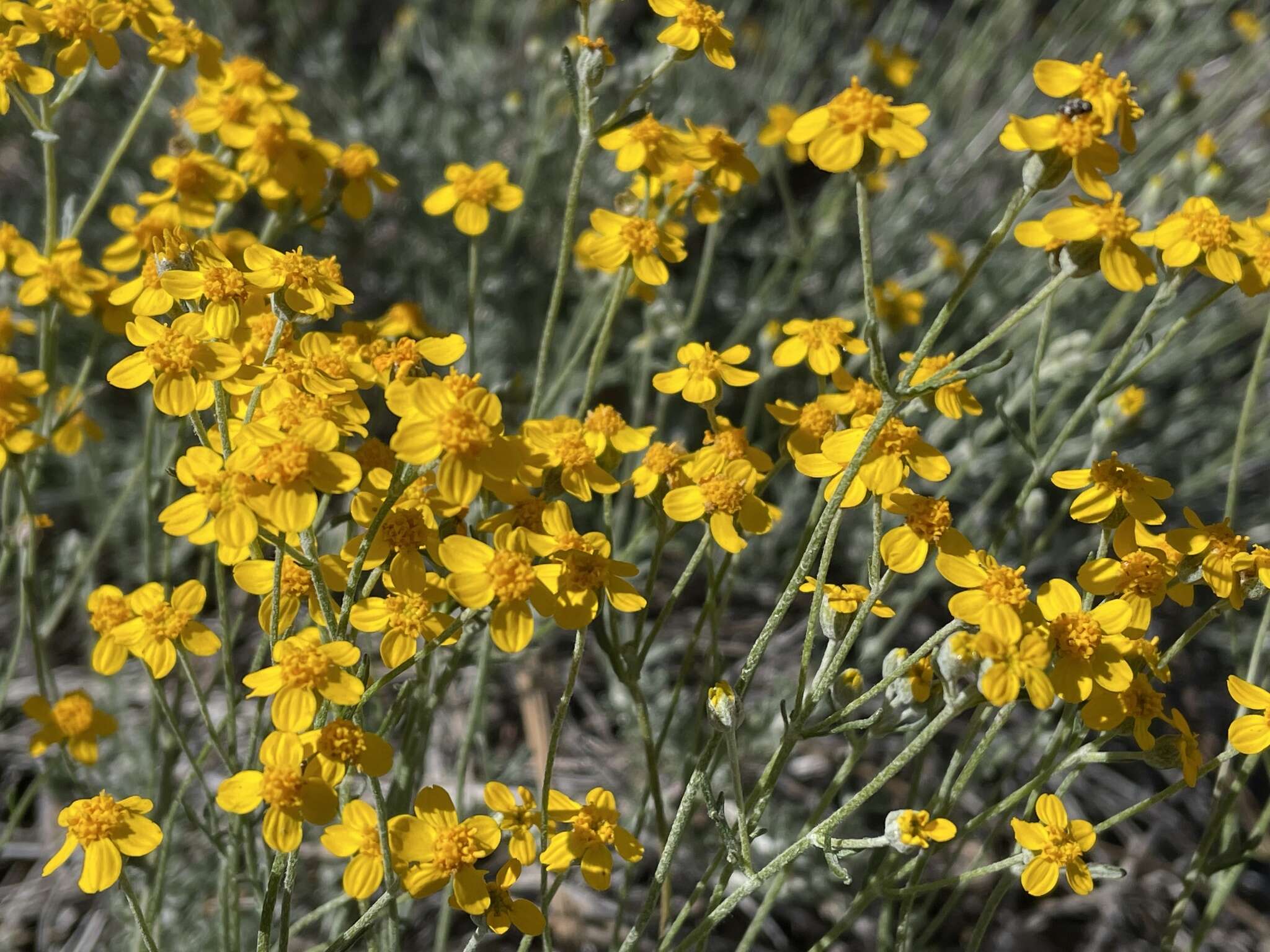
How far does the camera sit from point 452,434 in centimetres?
136

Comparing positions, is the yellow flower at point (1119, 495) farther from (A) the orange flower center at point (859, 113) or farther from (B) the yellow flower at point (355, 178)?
(B) the yellow flower at point (355, 178)

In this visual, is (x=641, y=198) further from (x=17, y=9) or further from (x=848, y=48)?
(x=848, y=48)

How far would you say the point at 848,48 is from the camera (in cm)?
505

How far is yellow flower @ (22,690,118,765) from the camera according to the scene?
202cm

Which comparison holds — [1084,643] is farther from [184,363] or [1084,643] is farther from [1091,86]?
[184,363]

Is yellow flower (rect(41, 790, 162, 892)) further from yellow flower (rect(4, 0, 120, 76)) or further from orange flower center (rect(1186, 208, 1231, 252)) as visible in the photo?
orange flower center (rect(1186, 208, 1231, 252))

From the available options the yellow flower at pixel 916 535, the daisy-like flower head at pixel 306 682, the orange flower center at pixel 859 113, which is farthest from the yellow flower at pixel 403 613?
the orange flower center at pixel 859 113

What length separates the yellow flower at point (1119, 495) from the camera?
1.65 metres

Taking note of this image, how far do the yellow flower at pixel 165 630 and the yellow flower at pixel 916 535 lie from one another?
3.44ft

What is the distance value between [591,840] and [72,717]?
1137mm

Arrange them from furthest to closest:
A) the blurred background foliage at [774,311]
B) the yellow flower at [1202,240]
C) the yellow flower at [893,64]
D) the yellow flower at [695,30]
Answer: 1. the yellow flower at [893,64]
2. the blurred background foliage at [774,311]
3. the yellow flower at [695,30]
4. the yellow flower at [1202,240]

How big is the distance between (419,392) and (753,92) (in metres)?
3.61

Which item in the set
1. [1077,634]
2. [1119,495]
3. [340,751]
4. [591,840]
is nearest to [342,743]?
[340,751]

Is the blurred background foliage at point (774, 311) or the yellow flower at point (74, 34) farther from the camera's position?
the blurred background foliage at point (774, 311)
